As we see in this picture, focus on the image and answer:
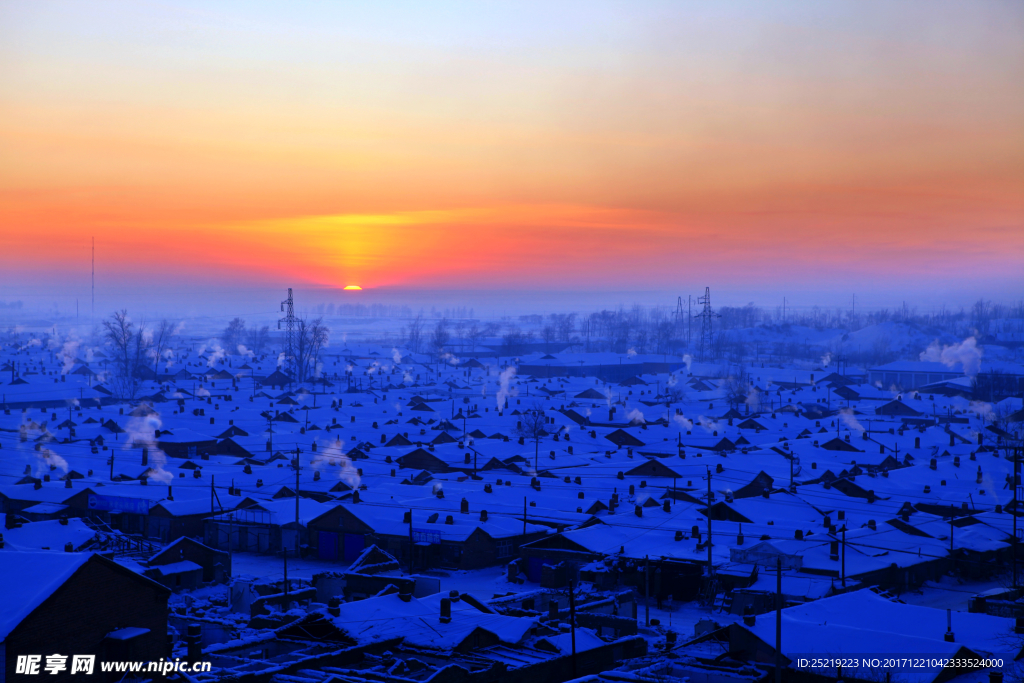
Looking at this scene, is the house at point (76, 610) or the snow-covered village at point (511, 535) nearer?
the house at point (76, 610)

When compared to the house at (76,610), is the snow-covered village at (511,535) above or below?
below

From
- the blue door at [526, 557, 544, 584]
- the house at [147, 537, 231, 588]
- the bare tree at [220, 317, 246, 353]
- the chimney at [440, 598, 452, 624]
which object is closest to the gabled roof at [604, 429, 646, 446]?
the blue door at [526, 557, 544, 584]

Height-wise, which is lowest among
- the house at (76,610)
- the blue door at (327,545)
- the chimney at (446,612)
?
the blue door at (327,545)

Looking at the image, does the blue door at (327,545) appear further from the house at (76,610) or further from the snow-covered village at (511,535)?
the house at (76,610)

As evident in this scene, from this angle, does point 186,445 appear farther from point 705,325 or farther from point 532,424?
point 705,325

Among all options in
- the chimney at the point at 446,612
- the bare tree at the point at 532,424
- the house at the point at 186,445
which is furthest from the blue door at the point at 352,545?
the bare tree at the point at 532,424

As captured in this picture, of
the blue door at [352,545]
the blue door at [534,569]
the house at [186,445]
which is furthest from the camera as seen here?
the house at [186,445]

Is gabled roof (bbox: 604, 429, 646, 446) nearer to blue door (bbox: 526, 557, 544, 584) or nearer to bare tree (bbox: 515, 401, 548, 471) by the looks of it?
bare tree (bbox: 515, 401, 548, 471)

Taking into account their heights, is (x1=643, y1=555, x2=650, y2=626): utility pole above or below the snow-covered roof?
below
